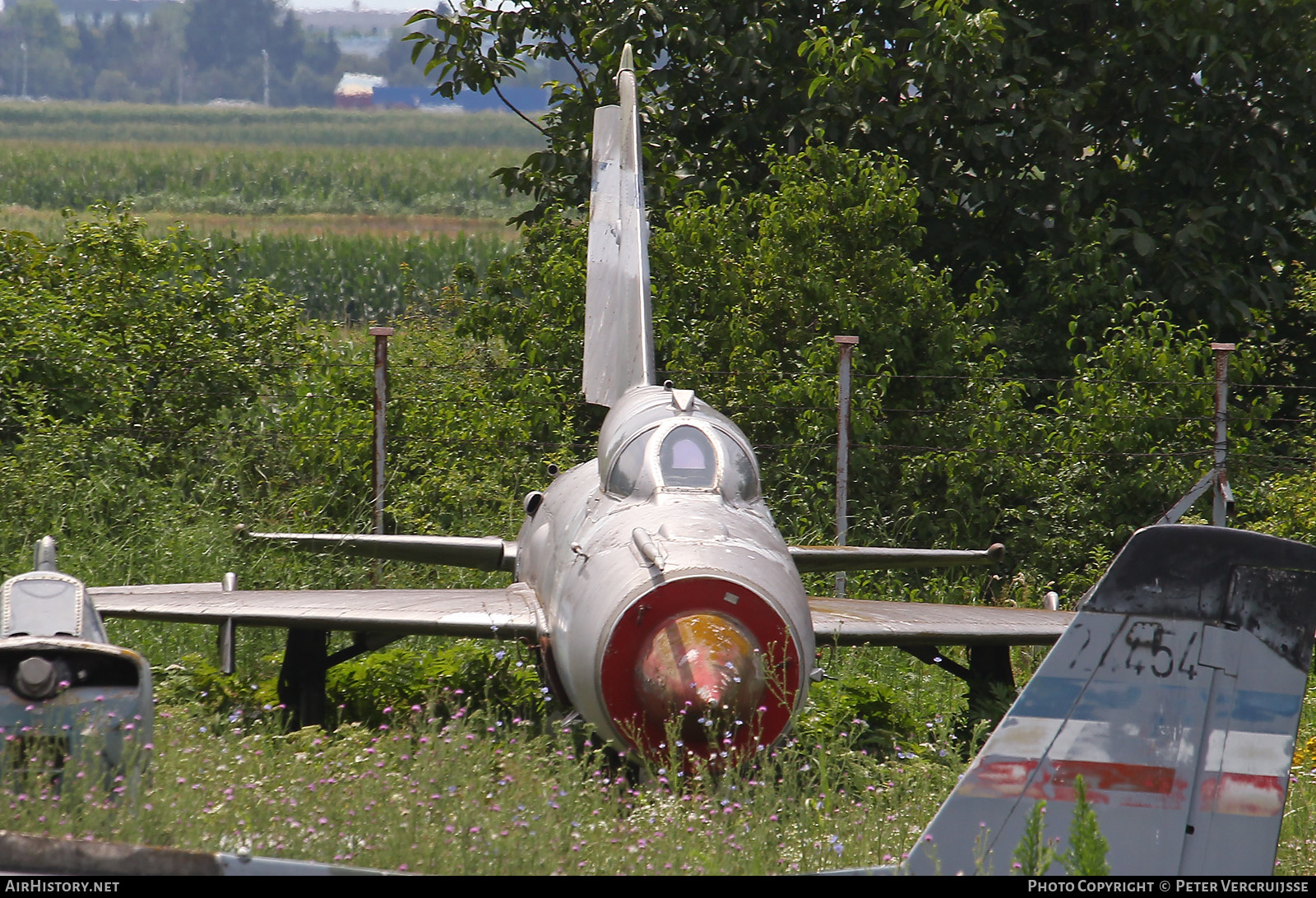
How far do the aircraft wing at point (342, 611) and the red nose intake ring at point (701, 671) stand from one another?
136cm

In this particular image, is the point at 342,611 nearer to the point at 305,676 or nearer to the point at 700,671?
the point at 305,676

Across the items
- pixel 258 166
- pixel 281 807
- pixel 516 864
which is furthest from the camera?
pixel 258 166

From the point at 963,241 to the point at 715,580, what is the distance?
967cm

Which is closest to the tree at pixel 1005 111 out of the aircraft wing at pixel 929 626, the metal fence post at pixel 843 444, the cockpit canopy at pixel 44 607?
the metal fence post at pixel 843 444

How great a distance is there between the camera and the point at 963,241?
46.2 feet

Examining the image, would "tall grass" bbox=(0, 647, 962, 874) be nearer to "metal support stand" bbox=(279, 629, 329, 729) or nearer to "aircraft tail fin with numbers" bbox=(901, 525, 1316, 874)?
"aircraft tail fin with numbers" bbox=(901, 525, 1316, 874)

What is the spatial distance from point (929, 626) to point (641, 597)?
221 cm

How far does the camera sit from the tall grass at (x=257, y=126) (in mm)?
61312

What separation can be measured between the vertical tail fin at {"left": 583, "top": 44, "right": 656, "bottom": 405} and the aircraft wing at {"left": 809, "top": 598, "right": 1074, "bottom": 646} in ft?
6.98

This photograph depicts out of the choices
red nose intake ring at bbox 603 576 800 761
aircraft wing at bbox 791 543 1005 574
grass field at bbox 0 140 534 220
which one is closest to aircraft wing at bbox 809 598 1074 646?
aircraft wing at bbox 791 543 1005 574

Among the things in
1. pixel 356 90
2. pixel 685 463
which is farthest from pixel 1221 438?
pixel 356 90

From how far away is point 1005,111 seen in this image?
43.5 ft
